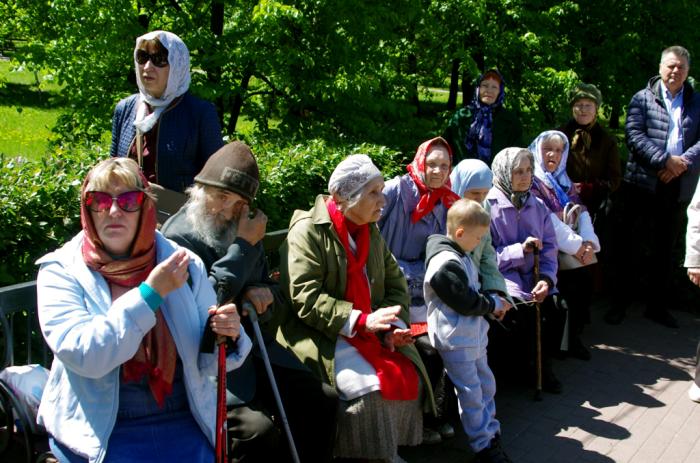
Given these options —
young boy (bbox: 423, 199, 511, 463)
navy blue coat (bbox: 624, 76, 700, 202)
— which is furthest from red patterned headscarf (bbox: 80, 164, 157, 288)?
navy blue coat (bbox: 624, 76, 700, 202)

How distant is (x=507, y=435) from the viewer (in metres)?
4.82

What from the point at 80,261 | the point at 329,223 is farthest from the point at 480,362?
the point at 80,261

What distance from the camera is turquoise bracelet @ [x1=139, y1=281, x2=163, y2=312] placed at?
2.67 m

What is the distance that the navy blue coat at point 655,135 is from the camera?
677 centimetres

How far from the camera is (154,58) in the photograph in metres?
4.18

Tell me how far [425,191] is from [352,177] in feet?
3.38

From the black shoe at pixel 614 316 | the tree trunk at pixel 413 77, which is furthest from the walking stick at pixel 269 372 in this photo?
the tree trunk at pixel 413 77

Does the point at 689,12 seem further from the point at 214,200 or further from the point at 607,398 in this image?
the point at 214,200

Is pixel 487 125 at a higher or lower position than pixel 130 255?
higher

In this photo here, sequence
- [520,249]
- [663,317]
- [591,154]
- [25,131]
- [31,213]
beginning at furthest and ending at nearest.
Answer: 1. [25,131]
2. [663,317]
3. [591,154]
4. [520,249]
5. [31,213]

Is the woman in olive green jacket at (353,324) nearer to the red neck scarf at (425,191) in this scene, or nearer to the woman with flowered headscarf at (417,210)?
the woman with flowered headscarf at (417,210)

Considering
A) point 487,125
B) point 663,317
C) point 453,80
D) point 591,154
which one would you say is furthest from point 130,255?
point 453,80

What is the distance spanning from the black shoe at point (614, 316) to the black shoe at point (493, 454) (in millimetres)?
3272

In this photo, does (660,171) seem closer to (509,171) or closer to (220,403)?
(509,171)
